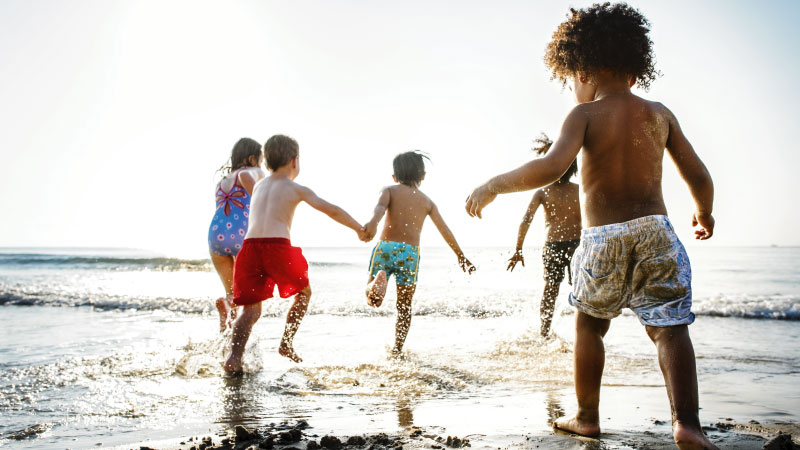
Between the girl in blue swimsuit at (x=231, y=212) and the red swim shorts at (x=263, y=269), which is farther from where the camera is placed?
the girl in blue swimsuit at (x=231, y=212)

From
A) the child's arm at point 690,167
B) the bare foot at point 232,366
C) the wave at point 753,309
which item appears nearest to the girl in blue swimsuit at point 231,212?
the bare foot at point 232,366

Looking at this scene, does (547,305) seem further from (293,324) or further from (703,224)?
(703,224)

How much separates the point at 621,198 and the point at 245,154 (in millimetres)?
3650

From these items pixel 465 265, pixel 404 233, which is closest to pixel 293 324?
pixel 404 233

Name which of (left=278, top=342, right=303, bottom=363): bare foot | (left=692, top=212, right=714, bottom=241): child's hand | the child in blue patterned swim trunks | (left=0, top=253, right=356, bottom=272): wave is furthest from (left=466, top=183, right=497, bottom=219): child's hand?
(left=0, top=253, right=356, bottom=272): wave

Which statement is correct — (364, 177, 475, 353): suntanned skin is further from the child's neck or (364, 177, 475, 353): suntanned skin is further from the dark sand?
the child's neck

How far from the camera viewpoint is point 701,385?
12.1ft

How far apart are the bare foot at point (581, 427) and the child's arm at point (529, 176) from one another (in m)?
1.04

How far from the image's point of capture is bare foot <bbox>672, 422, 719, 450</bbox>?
1.90 m

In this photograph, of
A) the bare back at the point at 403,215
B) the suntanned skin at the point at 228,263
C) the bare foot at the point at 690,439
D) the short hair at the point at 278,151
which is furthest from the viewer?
the bare back at the point at 403,215

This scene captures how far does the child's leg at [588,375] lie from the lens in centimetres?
234

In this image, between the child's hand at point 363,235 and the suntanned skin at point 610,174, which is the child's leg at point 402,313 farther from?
the suntanned skin at point 610,174

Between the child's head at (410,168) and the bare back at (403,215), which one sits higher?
the child's head at (410,168)

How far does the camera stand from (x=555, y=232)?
18.9 ft
